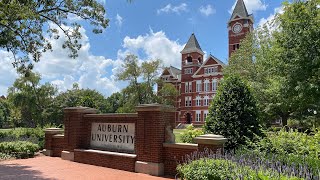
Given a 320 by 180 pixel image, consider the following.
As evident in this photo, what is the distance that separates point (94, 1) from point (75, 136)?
6.04m

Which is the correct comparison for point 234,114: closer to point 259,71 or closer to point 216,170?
point 216,170

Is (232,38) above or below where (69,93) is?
above

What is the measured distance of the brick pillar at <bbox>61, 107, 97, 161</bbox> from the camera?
39.6 feet

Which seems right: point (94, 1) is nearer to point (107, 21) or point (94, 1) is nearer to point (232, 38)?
point (107, 21)

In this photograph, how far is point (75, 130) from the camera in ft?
39.6

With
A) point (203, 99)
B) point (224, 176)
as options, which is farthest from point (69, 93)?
point (224, 176)

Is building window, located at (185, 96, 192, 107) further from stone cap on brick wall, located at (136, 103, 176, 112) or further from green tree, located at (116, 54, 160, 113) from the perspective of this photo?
stone cap on brick wall, located at (136, 103, 176, 112)

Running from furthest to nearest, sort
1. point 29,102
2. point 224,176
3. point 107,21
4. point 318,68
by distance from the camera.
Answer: point 29,102
point 107,21
point 318,68
point 224,176

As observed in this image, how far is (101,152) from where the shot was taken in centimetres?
1096

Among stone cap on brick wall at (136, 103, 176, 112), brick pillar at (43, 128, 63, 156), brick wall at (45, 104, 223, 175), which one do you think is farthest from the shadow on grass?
stone cap on brick wall at (136, 103, 176, 112)

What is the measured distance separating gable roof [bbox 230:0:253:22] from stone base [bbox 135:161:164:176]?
57.2 metres

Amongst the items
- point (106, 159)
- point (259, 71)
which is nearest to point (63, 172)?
point (106, 159)

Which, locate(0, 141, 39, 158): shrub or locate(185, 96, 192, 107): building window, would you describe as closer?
locate(0, 141, 39, 158): shrub

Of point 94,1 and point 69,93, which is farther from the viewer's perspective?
point 69,93
